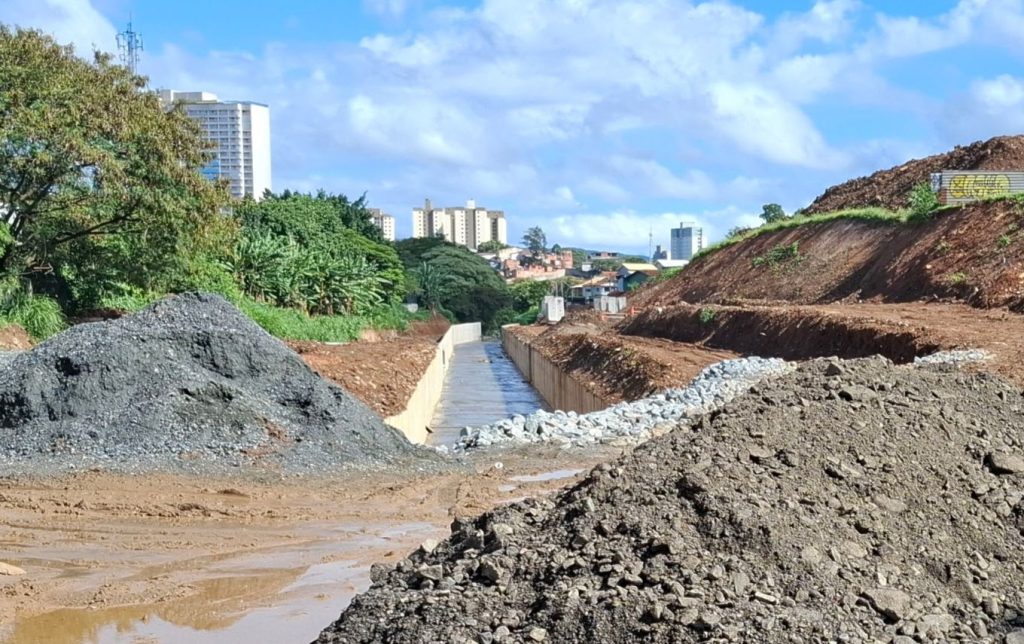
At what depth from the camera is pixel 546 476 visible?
1334cm

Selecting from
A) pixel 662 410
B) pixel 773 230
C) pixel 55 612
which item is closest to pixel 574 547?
pixel 55 612

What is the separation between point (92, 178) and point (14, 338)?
4.84m

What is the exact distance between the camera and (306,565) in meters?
9.27

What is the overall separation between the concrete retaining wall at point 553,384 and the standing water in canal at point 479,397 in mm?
405

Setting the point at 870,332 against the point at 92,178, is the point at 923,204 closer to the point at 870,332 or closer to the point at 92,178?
the point at 870,332

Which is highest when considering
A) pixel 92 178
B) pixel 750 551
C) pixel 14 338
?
pixel 92 178

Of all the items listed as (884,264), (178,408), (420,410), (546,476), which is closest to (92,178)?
(420,410)

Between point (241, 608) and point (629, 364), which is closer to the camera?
Result: point (241, 608)

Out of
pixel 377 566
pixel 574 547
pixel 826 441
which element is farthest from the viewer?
pixel 826 441

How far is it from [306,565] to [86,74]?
2175 centimetres

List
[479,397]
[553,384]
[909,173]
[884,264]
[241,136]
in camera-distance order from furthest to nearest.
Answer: [241,136] → [909,173] → [479,397] → [884,264] → [553,384]

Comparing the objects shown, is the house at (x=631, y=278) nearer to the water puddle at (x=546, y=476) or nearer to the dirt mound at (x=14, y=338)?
the dirt mound at (x=14, y=338)

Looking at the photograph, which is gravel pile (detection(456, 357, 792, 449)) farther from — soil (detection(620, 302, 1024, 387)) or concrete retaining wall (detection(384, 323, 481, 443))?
soil (detection(620, 302, 1024, 387))

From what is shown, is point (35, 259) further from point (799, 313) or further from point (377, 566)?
point (377, 566)
